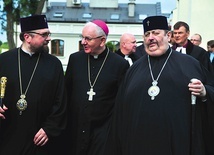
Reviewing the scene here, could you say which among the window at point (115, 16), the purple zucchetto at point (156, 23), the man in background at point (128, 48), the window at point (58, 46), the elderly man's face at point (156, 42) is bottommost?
the window at point (58, 46)

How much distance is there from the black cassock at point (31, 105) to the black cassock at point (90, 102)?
0.96ft

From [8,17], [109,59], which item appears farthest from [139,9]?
[109,59]

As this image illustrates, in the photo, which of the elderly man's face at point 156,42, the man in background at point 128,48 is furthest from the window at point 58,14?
the elderly man's face at point 156,42

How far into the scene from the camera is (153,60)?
409 centimetres

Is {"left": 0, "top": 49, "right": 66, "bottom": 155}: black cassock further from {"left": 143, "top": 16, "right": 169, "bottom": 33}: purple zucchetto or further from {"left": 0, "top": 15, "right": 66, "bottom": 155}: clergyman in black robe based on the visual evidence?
{"left": 143, "top": 16, "right": 169, "bottom": 33}: purple zucchetto

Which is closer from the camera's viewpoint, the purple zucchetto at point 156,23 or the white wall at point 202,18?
the purple zucchetto at point 156,23

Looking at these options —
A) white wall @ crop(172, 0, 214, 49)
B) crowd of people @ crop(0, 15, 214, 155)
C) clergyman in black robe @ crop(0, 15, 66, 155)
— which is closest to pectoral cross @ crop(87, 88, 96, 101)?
crowd of people @ crop(0, 15, 214, 155)

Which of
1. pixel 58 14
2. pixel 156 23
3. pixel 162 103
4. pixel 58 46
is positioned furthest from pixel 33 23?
pixel 58 14

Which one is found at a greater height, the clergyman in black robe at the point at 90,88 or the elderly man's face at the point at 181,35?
the elderly man's face at the point at 181,35

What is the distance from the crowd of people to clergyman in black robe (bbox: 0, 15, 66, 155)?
1 centimetres

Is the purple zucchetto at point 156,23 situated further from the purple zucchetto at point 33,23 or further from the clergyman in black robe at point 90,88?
the purple zucchetto at point 33,23

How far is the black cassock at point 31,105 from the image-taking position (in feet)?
14.4

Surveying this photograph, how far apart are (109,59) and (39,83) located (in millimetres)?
1012

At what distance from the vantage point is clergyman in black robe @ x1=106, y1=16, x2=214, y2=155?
372cm
